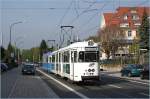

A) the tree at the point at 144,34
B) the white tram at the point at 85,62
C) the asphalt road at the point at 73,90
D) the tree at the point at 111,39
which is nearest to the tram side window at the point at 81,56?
the white tram at the point at 85,62

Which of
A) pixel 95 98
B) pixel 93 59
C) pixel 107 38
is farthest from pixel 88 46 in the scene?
pixel 107 38

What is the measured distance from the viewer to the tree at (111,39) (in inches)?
3903

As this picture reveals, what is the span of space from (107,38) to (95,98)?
77702 millimetres

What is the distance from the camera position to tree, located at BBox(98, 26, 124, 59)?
99125 mm

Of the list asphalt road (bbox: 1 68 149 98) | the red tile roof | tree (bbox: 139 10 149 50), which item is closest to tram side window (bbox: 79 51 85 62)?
asphalt road (bbox: 1 68 149 98)

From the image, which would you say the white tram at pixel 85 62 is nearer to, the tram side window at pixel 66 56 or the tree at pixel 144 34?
the tram side window at pixel 66 56

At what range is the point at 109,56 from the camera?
10400 centimetres

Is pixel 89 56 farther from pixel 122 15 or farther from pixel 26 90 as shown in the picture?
pixel 122 15

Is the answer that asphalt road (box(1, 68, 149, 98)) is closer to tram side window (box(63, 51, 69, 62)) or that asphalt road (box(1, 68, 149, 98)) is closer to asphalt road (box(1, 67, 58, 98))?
asphalt road (box(1, 67, 58, 98))

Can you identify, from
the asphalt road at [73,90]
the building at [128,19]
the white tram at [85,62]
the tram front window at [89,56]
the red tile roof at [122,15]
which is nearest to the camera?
the asphalt road at [73,90]

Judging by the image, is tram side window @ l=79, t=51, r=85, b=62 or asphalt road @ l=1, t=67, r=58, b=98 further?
tram side window @ l=79, t=51, r=85, b=62

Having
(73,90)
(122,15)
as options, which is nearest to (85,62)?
(73,90)

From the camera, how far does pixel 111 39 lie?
326ft

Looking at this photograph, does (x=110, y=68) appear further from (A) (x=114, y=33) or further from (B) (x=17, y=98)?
(B) (x=17, y=98)
